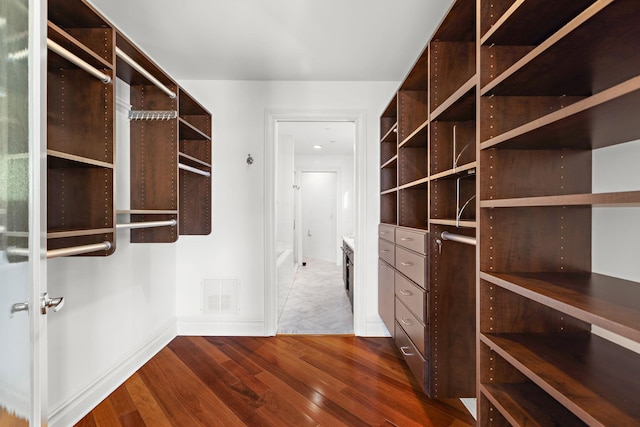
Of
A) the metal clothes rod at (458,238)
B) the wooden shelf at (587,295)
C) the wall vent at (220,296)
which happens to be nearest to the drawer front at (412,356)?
the metal clothes rod at (458,238)

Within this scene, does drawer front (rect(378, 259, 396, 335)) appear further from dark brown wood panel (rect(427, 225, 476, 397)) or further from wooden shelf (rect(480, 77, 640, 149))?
wooden shelf (rect(480, 77, 640, 149))

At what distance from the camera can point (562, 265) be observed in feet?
3.37

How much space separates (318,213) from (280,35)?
5265mm

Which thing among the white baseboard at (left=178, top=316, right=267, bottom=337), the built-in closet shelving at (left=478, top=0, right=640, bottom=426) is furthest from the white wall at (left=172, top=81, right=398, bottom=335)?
the built-in closet shelving at (left=478, top=0, right=640, bottom=426)

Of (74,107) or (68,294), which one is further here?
(68,294)

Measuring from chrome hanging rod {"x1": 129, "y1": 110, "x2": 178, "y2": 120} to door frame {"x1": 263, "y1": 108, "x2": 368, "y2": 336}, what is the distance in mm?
939

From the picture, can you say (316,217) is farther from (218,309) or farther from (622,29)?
(622,29)

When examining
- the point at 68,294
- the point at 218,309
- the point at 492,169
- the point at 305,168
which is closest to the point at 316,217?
the point at 305,168

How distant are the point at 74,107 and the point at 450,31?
190 cm

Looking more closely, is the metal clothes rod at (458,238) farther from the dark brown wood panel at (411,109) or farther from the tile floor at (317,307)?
the tile floor at (317,307)

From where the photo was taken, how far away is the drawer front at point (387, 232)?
2193 mm

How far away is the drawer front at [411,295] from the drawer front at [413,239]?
22cm

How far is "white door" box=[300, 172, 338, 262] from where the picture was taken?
6.99 m

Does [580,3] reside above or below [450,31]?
below
